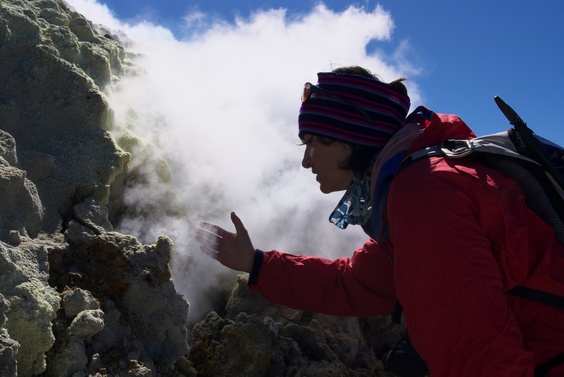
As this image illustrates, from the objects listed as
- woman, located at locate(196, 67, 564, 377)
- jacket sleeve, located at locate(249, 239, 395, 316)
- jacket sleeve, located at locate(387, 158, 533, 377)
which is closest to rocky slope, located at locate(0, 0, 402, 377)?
jacket sleeve, located at locate(249, 239, 395, 316)

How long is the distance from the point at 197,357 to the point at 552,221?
2083 millimetres

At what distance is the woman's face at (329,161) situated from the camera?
2756 millimetres

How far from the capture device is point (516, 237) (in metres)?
1.95

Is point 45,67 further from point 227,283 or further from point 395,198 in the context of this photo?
point 395,198

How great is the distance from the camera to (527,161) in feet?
6.95

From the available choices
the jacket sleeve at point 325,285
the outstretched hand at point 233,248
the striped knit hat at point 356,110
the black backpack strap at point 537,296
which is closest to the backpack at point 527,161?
the black backpack strap at point 537,296

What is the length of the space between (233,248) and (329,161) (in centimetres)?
101

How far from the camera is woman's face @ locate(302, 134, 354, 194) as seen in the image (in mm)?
2756

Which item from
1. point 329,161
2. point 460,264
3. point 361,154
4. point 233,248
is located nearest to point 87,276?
point 233,248

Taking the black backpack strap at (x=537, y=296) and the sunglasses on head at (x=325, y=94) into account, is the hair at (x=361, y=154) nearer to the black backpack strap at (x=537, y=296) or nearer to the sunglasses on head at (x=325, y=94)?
the sunglasses on head at (x=325, y=94)

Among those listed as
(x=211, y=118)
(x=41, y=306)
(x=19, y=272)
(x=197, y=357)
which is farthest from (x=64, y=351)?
(x=211, y=118)

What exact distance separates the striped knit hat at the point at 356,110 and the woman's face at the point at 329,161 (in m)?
0.06

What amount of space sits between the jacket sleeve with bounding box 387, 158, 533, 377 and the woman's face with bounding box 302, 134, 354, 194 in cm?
66

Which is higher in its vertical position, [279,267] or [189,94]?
[189,94]
